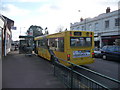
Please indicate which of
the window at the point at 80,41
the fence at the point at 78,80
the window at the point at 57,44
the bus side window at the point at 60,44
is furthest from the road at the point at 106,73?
the window at the point at 57,44

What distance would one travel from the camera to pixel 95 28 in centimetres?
2594

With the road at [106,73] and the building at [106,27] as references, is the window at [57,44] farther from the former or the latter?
the building at [106,27]

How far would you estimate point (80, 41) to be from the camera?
8.28 meters

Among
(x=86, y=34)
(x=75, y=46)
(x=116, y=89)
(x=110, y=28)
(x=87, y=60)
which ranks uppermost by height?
(x=110, y=28)

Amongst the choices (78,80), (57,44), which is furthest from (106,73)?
(57,44)

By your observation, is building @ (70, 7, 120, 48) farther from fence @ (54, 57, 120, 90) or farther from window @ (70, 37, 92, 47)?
fence @ (54, 57, 120, 90)

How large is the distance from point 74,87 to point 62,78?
3.69ft

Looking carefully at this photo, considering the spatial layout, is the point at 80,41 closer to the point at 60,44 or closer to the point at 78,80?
the point at 60,44

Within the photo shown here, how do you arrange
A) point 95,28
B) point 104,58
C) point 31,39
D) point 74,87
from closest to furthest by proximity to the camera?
1. point 74,87
2. point 104,58
3. point 31,39
4. point 95,28

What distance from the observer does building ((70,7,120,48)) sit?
69.5 feet

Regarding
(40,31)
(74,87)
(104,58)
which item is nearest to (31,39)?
(104,58)

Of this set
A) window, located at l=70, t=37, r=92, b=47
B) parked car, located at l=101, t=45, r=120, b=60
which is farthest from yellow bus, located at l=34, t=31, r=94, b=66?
parked car, located at l=101, t=45, r=120, b=60

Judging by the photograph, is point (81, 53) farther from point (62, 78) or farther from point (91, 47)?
point (62, 78)

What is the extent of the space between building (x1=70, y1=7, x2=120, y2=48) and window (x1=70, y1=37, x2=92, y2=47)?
49.0ft
